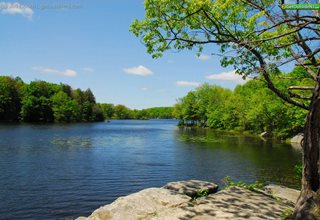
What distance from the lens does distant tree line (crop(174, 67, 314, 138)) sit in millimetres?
62328

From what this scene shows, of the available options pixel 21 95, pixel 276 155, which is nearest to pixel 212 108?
pixel 276 155

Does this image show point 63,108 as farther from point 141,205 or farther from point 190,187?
point 141,205

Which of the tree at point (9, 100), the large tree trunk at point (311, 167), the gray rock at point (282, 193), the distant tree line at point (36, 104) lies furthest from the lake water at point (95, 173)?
the distant tree line at point (36, 104)

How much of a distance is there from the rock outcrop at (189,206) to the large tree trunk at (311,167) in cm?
101

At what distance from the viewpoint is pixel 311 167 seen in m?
10.2

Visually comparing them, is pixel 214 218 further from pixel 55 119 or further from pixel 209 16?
pixel 55 119

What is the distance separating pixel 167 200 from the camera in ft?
38.6

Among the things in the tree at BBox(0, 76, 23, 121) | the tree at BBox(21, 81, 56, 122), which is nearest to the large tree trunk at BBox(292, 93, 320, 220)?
the tree at BBox(0, 76, 23, 121)

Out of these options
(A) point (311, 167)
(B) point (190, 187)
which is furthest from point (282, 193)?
(A) point (311, 167)

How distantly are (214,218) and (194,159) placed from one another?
29225 mm

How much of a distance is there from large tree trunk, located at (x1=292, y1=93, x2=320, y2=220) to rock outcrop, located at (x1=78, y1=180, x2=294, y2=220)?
1.01 meters

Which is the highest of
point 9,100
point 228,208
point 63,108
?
point 9,100

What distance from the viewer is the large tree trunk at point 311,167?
9.82 meters

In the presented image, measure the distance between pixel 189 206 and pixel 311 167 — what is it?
4323 millimetres
